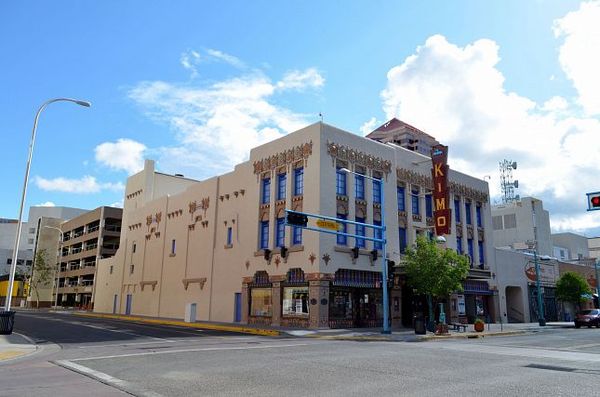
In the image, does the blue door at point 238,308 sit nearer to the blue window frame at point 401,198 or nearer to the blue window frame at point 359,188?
the blue window frame at point 359,188

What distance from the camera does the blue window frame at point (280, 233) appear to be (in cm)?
3580

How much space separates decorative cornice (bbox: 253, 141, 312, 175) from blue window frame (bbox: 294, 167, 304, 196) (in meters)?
0.88

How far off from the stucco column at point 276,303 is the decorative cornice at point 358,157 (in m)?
10.3

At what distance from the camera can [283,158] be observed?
36812mm

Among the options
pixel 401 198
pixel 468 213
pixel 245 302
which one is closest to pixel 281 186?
pixel 245 302

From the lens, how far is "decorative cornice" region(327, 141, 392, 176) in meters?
34.7

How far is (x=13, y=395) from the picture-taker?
931 centimetres

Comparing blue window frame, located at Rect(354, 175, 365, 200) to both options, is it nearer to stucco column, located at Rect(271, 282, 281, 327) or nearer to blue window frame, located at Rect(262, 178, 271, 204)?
blue window frame, located at Rect(262, 178, 271, 204)

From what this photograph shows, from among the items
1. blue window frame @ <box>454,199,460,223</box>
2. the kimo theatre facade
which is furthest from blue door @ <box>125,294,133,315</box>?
blue window frame @ <box>454,199,460,223</box>

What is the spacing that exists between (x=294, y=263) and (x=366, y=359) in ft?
61.3

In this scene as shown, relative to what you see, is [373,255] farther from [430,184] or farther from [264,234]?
[430,184]

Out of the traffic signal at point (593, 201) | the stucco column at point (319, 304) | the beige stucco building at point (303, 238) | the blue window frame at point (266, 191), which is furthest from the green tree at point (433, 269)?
the traffic signal at point (593, 201)

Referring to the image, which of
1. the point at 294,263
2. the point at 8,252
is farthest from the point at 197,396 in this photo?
the point at 8,252

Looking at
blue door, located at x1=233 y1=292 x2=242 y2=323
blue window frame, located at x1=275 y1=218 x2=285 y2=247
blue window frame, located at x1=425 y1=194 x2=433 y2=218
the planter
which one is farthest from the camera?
blue window frame, located at x1=425 y1=194 x2=433 y2=218
